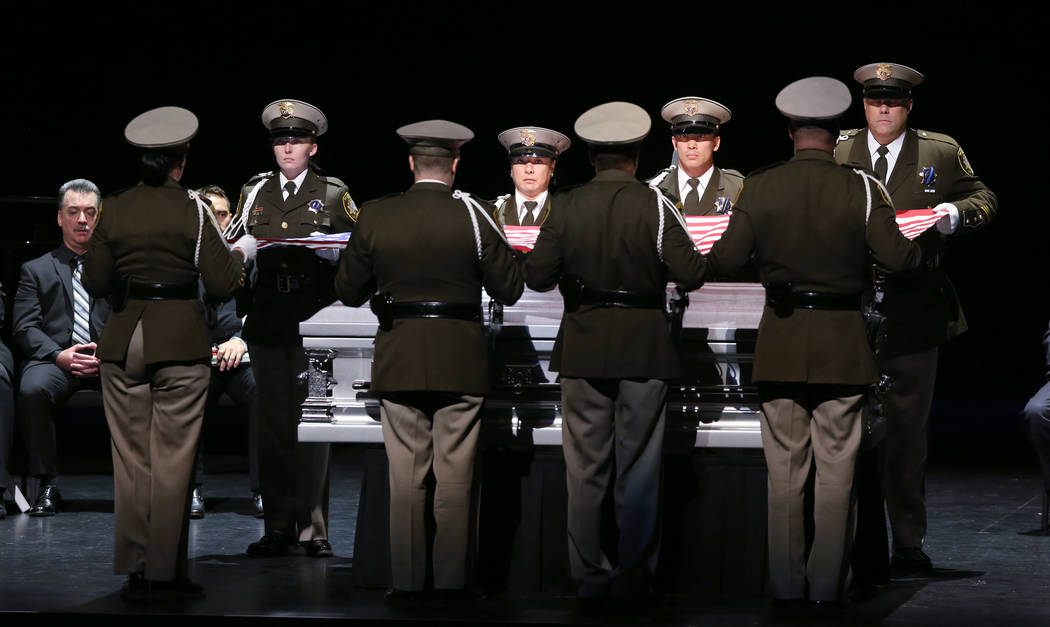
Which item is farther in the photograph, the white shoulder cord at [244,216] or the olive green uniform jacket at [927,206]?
the white shoulder cord at [244,216]

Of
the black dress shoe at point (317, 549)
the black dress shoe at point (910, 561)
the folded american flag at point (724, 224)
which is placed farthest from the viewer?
the black dress shoe at point (317, 549)

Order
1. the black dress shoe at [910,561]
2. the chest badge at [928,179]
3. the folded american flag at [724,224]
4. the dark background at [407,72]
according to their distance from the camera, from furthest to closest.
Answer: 1. the dark background at [407,72]
2. the chest badge at [928,179]
3. the black dress shoe at [910,561]
4. the folded american flag at [724,224]

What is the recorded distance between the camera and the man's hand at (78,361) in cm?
659

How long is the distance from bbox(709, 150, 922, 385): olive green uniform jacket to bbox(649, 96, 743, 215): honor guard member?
Result: 3.98 feet

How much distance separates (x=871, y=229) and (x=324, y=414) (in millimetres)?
2003

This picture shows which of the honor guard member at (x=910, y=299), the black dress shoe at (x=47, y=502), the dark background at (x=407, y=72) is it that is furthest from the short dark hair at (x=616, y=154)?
the dark background at (x=407, y=72)

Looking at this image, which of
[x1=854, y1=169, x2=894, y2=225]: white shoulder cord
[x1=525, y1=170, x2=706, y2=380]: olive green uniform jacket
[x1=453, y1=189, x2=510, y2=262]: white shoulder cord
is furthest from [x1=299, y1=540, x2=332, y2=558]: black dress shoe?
[x1=854, y1=169, x2=894, y2=225]: white shoulder cord

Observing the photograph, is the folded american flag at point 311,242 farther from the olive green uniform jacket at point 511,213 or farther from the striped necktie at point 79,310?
the striped necktie at point 79,310

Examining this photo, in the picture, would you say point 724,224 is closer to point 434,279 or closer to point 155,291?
point 434,279

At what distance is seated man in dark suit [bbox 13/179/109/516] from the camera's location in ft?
21.5

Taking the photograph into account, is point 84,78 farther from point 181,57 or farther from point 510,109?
point 510,109

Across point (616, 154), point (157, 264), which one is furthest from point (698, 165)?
point (157, 264)

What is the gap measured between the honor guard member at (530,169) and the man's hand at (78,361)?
2.23 m

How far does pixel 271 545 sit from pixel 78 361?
1815 mm
